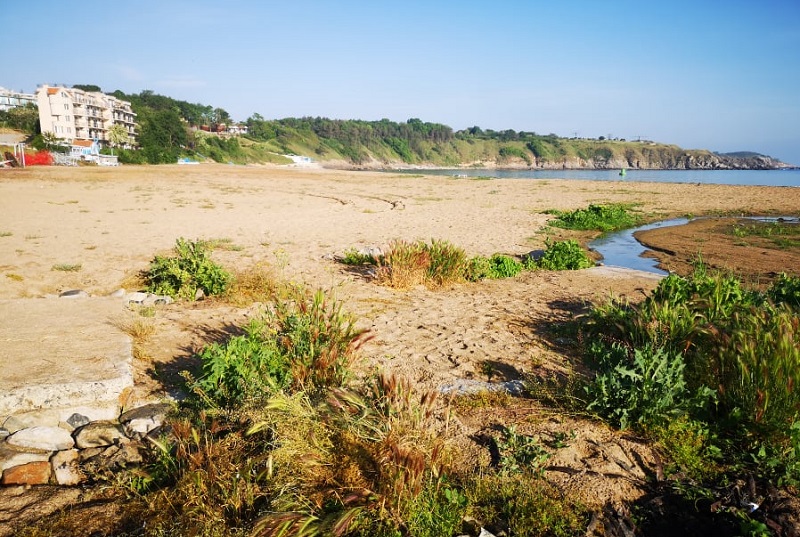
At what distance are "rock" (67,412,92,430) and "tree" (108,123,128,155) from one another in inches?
3465

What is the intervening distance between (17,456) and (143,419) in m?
0.81

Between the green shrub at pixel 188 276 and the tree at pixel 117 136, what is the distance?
84447 millimetres

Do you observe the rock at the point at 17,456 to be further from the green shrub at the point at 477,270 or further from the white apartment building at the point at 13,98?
the white apartment building at the point at 13,98

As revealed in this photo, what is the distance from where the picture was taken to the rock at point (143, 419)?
3758mm

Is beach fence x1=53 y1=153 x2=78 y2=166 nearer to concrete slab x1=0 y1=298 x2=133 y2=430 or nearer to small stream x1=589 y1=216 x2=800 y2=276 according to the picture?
small stream x1=589 y1=216 x2=800 y2=276

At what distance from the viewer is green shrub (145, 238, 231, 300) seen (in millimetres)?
6934

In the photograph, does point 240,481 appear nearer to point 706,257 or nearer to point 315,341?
point 315,341

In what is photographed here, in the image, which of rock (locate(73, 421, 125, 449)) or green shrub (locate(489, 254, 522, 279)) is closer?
rock (locate(73, 421, 125, 449))

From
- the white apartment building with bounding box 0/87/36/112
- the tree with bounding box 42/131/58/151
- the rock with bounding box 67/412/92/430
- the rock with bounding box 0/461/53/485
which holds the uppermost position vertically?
the white apartment building with bounding box 0/87/36/112

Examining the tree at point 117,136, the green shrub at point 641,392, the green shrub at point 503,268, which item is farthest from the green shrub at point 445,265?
the tree at point 117,136

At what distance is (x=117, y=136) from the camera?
7750cm

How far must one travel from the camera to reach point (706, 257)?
11266 millimetres

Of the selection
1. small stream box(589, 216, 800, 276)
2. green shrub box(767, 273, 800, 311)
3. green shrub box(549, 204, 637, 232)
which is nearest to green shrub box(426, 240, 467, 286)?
green shrub box(767, 273, 800, 311)

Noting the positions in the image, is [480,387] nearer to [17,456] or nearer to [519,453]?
[519,453]
